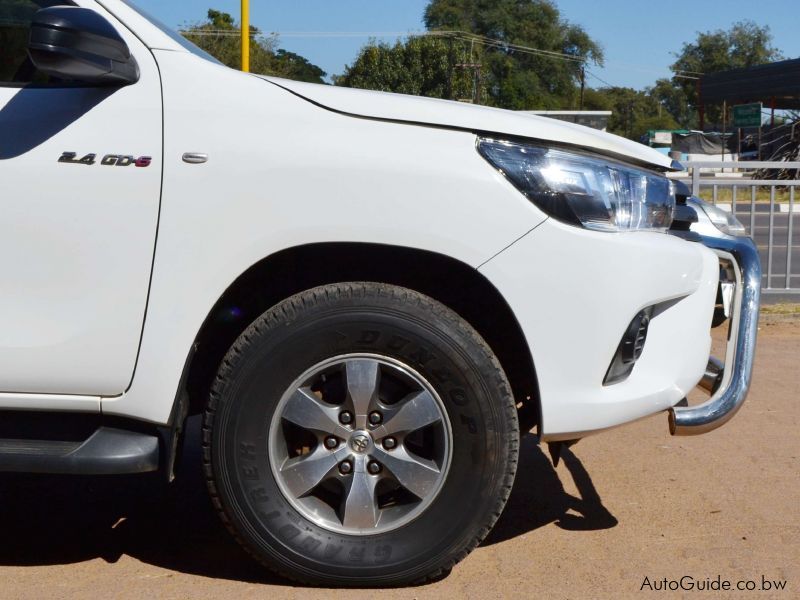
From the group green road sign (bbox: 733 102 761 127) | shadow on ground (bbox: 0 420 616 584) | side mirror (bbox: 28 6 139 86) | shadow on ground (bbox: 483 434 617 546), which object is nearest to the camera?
side mirror (bbox: 28 6 139 86)

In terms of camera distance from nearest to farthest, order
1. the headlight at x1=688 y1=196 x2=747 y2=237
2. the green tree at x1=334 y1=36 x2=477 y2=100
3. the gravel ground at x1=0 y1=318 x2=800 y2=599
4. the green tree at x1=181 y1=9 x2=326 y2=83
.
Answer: the gravel ground at x1=0 y1=318 x2=800 y2=599 < the headlight at x1=688 y1=196 x2=747 y2=237 < the green tree at x1=181 y1=9 x2=326 y2=83 < the green tree at x1=334 y1=36 x2=477 y2=100

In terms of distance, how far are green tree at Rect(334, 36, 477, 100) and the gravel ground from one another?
5182 cm

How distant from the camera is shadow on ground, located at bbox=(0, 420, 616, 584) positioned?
367 cm

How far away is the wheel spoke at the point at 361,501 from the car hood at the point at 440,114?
42.3 inches

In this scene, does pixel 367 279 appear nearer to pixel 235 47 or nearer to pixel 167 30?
pixel 167 30

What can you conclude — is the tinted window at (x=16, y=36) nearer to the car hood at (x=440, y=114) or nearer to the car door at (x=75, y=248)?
the car door at (x=75, y=248)

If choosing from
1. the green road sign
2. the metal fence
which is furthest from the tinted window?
the green road sign

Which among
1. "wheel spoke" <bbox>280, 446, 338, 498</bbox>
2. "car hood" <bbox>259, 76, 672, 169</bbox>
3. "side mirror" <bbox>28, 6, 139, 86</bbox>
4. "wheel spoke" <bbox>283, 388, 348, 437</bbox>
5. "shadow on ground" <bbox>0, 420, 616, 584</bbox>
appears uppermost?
"side mirror" <bbox>28, 6, 139, 86</bbox>

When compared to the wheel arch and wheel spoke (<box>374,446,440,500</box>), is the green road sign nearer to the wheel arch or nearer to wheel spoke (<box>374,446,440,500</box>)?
the wheel arch

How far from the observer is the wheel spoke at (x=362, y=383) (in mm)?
3195

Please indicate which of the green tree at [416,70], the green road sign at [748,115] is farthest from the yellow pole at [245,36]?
the green tree at [416,70]

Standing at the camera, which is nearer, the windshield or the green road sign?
the windshield

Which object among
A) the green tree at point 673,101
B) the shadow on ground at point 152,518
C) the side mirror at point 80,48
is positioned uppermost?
the green tree at point 673,101

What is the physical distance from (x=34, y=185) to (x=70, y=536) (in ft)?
4.66
